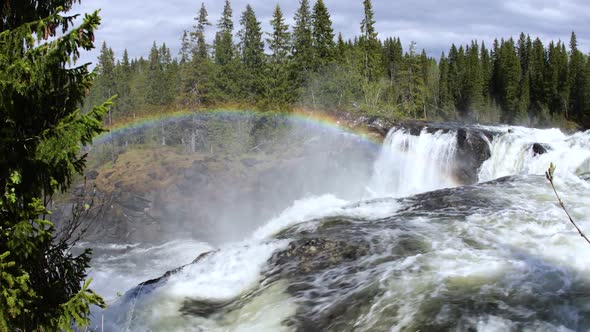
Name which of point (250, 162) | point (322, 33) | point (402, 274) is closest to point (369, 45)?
→ point (322, 33)

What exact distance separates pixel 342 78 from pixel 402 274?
114ft

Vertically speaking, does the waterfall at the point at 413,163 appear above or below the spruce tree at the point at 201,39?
below

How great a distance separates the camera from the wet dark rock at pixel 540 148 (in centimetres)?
1859

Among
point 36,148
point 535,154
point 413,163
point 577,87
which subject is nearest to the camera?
point 36,148

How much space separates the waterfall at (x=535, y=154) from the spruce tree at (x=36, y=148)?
618 inches

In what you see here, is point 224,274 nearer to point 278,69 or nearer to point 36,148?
point 36,148

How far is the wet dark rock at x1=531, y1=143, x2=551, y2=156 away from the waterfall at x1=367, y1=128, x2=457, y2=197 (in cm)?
465

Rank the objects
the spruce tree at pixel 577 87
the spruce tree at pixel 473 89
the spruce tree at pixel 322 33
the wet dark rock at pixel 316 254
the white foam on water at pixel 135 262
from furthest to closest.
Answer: the spruce tree at pixel 473 89 < the spruce tree at pixel 577 87 < the spruce tree at pixel 322 33 < the white foam on water at pixel 135 262 < the wet dark rock at pixel 316 254

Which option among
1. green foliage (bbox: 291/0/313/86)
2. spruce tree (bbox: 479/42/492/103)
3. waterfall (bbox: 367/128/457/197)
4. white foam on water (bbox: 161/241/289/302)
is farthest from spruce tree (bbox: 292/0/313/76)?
spruce tree (bbox: 479/42/492/103)

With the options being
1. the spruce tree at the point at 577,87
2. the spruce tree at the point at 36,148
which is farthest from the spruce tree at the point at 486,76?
the spruce tree at the point at 36,148

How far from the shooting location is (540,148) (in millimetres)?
18797

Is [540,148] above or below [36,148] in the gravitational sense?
below

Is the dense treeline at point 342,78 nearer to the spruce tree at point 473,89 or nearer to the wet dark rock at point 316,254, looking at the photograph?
the spruce tree at point 473,89

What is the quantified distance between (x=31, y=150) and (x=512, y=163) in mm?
20591
